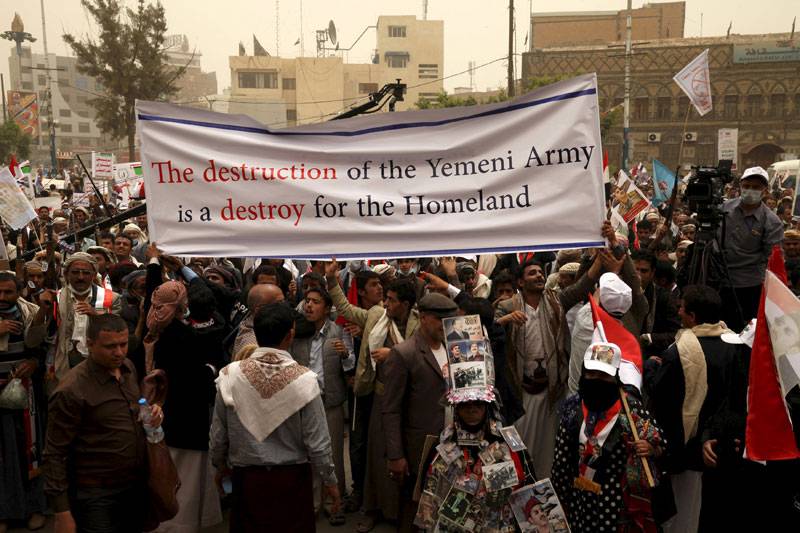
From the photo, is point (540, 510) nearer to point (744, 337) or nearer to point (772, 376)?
point (772, 376)

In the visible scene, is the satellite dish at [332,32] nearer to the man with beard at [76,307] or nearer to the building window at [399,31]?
the building window at [399,31]

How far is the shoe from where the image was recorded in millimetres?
5535

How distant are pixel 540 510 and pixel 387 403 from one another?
50.4 inches

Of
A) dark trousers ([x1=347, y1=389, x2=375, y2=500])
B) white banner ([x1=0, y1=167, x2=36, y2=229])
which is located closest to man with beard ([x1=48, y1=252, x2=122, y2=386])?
dark trousers ([x1=347, y1=389, x2=375, y2=500])

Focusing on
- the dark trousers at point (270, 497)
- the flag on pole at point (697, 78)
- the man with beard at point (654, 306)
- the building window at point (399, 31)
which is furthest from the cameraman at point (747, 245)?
the building window at point (399, 31)

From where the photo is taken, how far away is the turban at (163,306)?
195 inches

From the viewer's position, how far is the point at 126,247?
909cm

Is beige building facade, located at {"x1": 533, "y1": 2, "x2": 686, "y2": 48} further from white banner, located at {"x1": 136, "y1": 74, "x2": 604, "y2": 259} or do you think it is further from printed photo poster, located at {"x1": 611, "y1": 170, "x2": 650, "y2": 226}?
white banner, located at {"x1": 136, "y1": 74, "x2": 604, "y2": 259}

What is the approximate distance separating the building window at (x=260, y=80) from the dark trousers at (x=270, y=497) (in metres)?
73.1

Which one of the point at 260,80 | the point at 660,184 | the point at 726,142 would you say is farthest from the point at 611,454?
the point at 260,80

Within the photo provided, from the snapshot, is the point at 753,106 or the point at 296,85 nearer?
the point at 753,106

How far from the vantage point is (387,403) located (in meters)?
4.68

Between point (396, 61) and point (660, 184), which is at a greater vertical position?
point (396, 61)

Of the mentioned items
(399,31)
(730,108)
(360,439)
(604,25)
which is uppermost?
(399,31)
